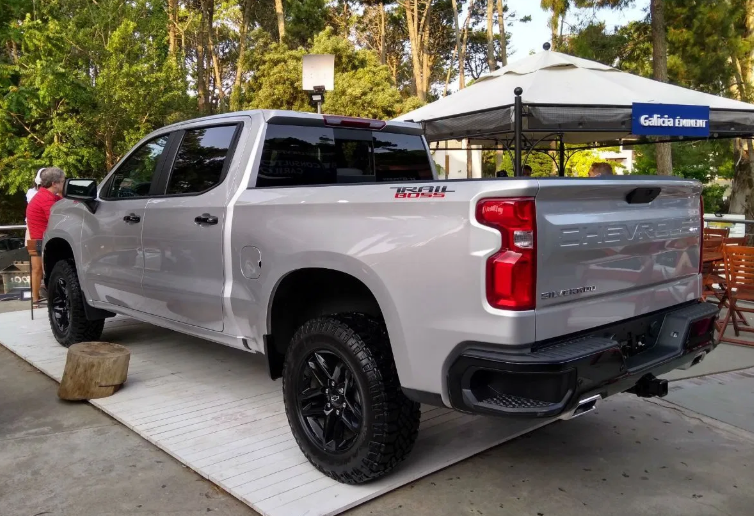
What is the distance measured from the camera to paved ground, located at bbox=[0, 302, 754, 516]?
3.23m

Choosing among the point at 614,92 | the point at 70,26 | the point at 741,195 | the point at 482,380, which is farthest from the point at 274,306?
the point at 741,195

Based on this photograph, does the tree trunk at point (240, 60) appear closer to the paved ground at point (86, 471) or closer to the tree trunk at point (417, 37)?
the tree trunk at point (417, 37)

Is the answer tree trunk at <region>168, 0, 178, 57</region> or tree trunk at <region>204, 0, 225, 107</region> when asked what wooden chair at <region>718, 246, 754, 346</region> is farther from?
tree trunk at <region>204, 0, 225, 107</region>

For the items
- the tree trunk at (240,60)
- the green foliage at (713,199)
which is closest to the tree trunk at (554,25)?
A: the green foliage at (713,199)

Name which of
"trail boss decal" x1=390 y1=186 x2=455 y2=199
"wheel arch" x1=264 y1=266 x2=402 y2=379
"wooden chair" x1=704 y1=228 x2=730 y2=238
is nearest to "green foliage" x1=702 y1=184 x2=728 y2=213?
"wooden chair" x1=704 y1=228 x2=730 y2=238

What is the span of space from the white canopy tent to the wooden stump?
13.7 feet

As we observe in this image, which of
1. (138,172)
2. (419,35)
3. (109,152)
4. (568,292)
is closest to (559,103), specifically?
(138,172)

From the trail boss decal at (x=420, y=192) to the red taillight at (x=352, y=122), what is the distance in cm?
152

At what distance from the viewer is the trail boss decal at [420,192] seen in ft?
9.28

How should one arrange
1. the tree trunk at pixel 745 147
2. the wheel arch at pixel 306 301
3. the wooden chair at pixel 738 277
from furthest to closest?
the tree trunk at pixel 745 147, the wooden chair at pixel 738 277, the wheel arch at pixel 306 301

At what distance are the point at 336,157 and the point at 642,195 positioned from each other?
81.3 inches

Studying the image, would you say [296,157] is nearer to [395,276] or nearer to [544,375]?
[395,276]

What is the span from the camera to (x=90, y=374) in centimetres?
473

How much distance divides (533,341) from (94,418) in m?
3.23
